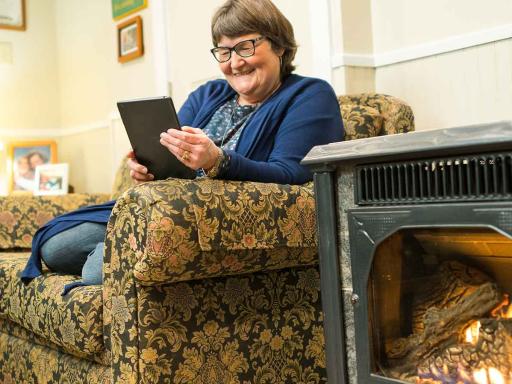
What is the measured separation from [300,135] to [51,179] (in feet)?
8.61

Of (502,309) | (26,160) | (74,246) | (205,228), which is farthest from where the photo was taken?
(26,160)

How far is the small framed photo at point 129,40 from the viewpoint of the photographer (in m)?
3.54

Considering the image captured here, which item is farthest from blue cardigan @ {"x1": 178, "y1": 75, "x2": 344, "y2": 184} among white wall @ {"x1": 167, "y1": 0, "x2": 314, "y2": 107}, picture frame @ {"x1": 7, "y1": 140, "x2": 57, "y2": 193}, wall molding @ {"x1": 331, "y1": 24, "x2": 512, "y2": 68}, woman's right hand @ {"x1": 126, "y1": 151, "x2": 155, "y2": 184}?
picture frame @ {"x1": 7, "y1": 140, "x2": 57, "y2": 193}

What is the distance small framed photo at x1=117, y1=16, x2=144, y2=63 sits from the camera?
11.6ft

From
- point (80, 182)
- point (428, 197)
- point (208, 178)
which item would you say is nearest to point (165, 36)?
point (80, 182)

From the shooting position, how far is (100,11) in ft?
12.9

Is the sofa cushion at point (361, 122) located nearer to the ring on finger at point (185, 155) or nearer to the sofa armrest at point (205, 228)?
the sofa armrest at point (205, 228)

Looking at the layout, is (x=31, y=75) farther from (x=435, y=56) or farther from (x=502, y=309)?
(x=502, y=309)

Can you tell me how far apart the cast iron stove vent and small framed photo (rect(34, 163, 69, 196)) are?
3.04m

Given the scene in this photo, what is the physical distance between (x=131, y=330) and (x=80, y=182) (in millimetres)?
3001

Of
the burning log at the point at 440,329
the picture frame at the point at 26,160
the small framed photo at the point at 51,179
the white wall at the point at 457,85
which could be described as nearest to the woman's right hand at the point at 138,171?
the burning log at the point at 440,329

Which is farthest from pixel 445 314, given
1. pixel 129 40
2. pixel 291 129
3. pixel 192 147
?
pixel 129 40

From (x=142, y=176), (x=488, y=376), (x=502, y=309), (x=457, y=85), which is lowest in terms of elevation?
(x=488, y=376)

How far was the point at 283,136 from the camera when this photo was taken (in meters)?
1.74
